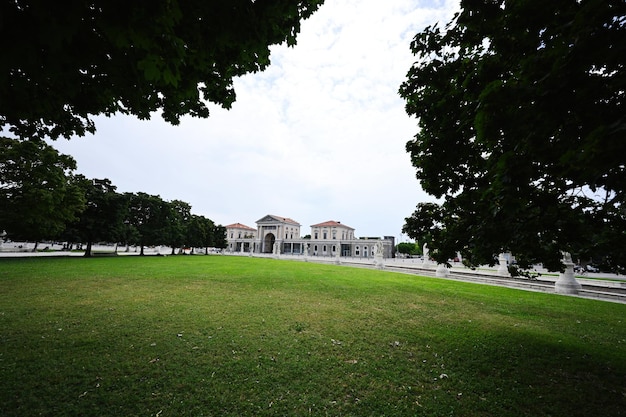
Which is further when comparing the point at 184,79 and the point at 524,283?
the point at 524,283

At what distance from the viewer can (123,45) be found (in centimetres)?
207

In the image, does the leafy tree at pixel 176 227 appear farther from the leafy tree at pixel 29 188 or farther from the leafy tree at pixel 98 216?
the leafy tree at pixel 29 188

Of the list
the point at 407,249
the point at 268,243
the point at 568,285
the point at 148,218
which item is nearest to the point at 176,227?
the point at 148,218

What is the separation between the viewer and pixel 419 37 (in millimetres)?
A: 5598

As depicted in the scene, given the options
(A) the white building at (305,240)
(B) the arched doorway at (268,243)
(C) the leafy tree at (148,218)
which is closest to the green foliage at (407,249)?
(A) the white building at (305,240)

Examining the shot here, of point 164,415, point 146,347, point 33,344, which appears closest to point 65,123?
point 33,344

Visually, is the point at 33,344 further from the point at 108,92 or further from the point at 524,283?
the point at 524,283

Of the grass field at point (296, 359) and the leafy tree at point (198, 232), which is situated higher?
the leafy tree at point (198, 232)

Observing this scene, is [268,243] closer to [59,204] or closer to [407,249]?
[407,249]

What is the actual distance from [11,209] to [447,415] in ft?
99.6

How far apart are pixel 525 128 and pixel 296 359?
5007mm

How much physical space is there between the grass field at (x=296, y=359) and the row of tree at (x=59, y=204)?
16.4 meters

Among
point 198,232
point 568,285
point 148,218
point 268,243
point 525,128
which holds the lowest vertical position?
point 568,285

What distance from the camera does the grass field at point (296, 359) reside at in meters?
3.51
